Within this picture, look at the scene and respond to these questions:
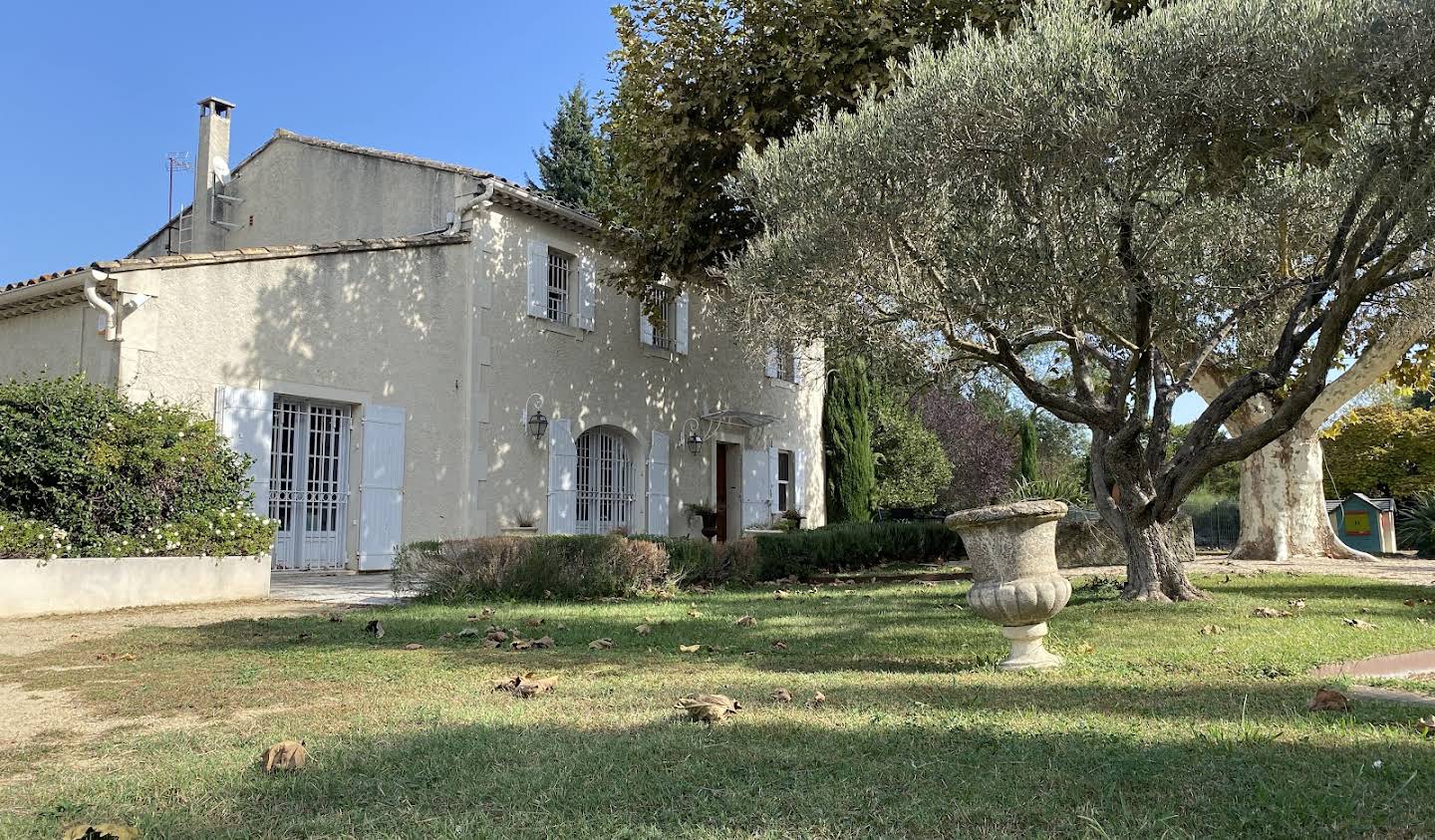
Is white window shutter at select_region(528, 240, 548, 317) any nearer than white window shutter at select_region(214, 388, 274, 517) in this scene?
No

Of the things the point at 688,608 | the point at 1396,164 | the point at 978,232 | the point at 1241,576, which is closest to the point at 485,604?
the point at 688,608

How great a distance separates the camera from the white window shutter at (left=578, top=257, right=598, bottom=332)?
51.5ft

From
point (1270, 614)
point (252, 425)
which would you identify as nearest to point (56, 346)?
point (252, 425)

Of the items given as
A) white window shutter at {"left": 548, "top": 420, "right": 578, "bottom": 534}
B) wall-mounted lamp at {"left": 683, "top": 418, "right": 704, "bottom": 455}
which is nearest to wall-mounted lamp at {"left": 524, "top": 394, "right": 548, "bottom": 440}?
white window shutter at {"left": 548, "top": 420, "right": 578, "bottom": 534}

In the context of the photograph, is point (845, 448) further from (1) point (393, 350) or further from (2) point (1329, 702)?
(2) point (1329, 702)

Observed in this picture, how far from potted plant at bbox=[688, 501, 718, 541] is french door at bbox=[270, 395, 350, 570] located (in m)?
6.26

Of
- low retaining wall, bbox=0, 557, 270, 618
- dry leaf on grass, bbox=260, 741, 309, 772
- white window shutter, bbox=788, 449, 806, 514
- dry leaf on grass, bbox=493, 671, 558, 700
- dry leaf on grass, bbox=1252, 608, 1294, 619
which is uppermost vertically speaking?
white window shutter, bbox=788, 449, 806, 514

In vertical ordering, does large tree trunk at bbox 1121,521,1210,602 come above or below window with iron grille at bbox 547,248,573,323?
below

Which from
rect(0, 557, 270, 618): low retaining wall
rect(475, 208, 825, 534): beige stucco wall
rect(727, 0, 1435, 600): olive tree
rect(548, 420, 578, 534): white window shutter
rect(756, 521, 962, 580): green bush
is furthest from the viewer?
rect(548, 420, 578, 534): white window shutter

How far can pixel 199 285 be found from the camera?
11.6 meters

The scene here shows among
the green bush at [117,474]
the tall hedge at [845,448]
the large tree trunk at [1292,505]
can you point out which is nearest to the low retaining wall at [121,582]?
the green bush at [117,474]

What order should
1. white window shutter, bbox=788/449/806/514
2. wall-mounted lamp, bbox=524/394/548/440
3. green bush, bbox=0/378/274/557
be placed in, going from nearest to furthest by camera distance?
green bush, bbox=0/378/274/557 < wall-mounted lamp, bbox=524/394/548/440 < white window shutter, bbox=788/449/806/514

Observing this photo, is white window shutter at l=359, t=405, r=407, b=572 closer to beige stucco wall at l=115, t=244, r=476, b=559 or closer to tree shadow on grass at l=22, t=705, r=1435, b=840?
beige stucco wall at l=115, t=244, r=476, b=559

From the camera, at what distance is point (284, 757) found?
3.08 meters
